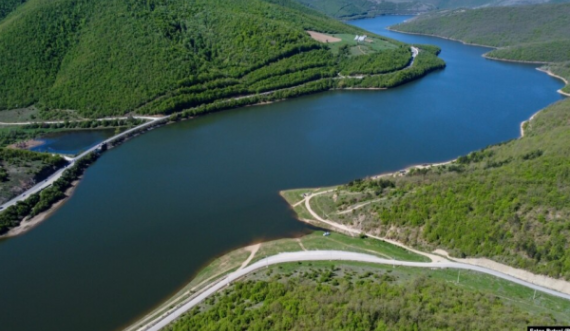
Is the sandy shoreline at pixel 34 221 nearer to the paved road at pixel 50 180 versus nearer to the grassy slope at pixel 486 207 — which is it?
the paved road at pixel 50 180

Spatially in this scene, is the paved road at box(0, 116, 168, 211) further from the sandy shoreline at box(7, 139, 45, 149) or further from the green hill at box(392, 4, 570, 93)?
the green hill at box(392, 4, 570, 93)

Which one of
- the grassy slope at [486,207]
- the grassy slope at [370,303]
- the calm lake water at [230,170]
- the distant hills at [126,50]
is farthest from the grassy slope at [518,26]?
the grassy slope at [370,303]

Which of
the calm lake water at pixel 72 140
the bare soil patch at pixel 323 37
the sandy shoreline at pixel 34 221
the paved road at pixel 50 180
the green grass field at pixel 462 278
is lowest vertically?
the green grass field at pixel 462 278

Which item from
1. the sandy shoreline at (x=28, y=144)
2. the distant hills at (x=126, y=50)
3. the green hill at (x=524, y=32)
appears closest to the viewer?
the sandy shoreline at (x=28, y=144)

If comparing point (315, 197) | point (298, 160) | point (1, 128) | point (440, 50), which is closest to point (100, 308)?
point (315, 197)

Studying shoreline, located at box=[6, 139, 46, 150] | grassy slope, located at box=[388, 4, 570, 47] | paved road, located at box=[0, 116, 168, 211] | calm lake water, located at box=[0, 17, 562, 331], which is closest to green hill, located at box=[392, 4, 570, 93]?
grassy slope, located at box=[388, 4, 570, 47]

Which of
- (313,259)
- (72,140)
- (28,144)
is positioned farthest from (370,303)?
(28,144)
